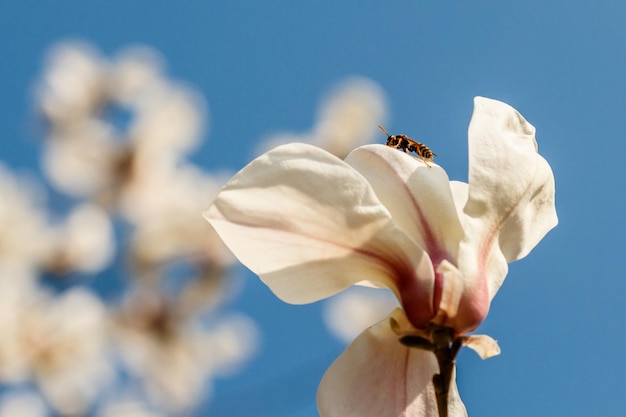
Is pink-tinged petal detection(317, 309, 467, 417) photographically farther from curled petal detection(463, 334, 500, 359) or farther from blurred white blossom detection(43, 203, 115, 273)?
blurred white blossom detection(43, 203, 115, 273)

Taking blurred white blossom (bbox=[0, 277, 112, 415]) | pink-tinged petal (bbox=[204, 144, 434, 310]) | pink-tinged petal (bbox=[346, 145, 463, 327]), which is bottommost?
pink-tinged petal (bbox=[204, 144, 434, 310])

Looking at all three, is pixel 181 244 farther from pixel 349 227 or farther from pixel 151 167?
pixel 349 227

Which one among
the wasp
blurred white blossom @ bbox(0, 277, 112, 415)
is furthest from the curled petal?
blurred white blossom @ bbox(0, 277, 112, 415)

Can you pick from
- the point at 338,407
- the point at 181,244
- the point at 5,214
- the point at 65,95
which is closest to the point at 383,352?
the point at 338,407

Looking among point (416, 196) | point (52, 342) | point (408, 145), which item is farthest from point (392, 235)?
point (52, 342)

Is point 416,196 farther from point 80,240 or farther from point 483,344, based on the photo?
point 80,240

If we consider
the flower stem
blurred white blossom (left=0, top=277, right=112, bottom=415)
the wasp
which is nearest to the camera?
the flower stem

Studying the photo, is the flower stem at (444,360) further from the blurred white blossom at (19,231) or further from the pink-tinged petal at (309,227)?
the blurred white blossom at (19,231)

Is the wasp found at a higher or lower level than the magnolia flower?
higher
